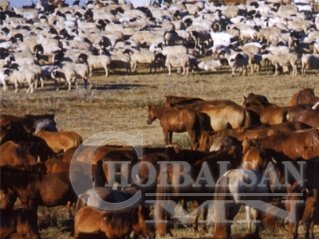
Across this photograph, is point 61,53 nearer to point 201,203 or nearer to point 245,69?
point 245,69

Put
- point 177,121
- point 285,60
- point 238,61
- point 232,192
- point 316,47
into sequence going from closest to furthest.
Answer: point 232,192
point 177,121
point 238,61
point 285,60
point 316,47

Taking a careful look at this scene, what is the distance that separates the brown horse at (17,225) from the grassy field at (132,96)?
884cm

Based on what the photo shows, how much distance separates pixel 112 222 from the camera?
11.9 m

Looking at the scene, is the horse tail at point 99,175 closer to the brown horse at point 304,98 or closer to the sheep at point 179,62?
the brown horse at point 304,98

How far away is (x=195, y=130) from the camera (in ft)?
65.7

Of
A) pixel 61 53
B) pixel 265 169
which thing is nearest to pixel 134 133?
pixel 265 169

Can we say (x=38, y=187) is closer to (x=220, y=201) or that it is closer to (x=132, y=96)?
(x=220, y=201)

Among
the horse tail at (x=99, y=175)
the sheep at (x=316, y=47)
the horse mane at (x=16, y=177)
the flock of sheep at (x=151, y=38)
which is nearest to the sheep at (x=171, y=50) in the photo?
the flock of sheep at (x=151, y=38)

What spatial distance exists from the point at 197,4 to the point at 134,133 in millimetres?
39790

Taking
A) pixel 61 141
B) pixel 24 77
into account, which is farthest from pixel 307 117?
pixel 24 77

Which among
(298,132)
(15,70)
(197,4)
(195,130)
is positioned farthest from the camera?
(197,4)

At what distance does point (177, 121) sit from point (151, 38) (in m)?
24.8

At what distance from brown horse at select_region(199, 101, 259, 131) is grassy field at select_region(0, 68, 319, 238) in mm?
874

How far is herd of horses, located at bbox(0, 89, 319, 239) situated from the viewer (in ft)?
39.9
